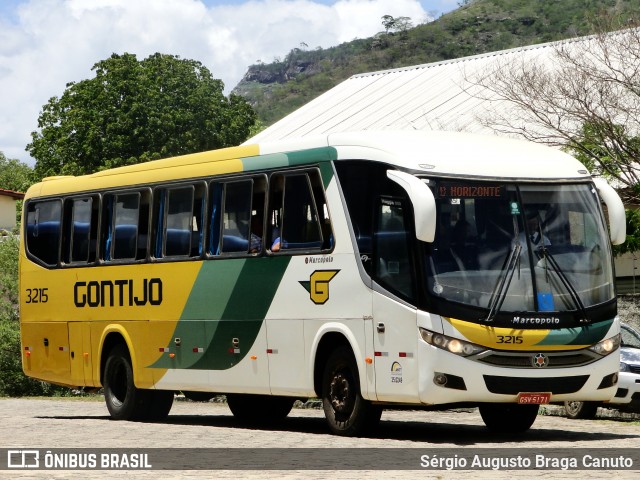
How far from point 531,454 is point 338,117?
32.0 metres

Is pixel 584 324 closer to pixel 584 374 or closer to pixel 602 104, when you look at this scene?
pixel 584 374

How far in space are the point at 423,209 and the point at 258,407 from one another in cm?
678

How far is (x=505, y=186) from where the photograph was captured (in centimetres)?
1550

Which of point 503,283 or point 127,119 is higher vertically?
point 127,119

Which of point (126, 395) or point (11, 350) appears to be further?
point (11, 350)

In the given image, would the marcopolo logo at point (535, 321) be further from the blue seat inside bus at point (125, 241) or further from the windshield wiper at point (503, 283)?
the blue seat inside bus at point (125, 241)

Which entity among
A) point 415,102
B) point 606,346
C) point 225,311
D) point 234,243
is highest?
point 415,102

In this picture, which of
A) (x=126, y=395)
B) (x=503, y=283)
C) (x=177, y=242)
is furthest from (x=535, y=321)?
(x=126, y=395)

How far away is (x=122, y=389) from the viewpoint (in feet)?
68.7

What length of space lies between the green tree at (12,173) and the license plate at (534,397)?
110036mm

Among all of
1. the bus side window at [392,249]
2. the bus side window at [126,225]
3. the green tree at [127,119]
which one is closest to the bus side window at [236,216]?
the bus side window at [126,225]

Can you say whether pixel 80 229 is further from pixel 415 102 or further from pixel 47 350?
pixel 415 102

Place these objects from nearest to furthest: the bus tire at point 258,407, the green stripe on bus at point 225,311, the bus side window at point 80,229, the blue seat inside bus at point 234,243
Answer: the green stripe on bus at point 225,311 < the blue seat inside bus at point 234,243 < the bus tire at point 258,407 < the bus side window at point 80,229

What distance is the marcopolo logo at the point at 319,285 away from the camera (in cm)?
1619
